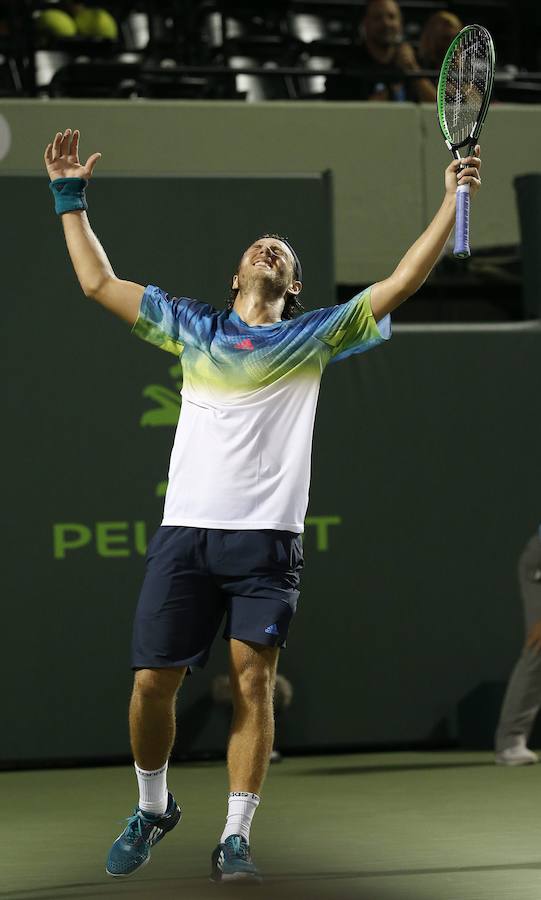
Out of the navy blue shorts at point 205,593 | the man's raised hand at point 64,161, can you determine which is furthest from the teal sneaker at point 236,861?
the man's raised hand at point 64,161

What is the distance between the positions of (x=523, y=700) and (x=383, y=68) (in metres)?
4.62

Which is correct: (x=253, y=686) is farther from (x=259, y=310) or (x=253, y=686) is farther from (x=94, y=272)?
(x=94, y=272)

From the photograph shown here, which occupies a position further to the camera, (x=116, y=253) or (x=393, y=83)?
(x=393, y=83)

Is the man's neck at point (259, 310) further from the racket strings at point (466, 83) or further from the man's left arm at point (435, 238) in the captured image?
the racket strings at point (466, 83)

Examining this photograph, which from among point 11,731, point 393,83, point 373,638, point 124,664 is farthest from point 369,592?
→ point 393,83

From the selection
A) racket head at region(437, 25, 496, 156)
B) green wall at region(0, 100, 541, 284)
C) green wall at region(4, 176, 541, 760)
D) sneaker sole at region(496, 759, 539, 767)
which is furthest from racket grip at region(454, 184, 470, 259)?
green wall at region(0, 100, 541, 284)

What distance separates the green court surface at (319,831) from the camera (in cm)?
448

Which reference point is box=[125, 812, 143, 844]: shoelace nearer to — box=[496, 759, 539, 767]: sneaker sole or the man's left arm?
the man's left arm

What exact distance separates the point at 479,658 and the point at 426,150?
3649 mm

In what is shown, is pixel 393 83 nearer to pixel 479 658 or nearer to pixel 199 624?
pixel 479 658

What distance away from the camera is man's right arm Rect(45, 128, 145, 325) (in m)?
4.63

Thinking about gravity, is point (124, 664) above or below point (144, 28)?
below

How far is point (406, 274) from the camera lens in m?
4.39

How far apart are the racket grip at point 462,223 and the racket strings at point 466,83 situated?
516 mm
